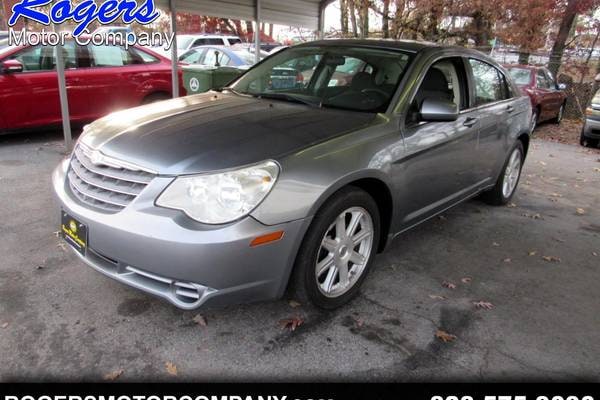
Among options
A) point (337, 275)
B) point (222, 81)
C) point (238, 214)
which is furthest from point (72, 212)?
point (222, 81)

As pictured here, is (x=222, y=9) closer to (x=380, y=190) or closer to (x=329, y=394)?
(x=380, y=190)

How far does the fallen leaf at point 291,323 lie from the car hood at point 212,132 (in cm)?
100

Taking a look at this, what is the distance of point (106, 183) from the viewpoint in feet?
8.71

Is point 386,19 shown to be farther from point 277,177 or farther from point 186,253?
point 186,253

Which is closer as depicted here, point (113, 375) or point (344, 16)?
point (113, 375)

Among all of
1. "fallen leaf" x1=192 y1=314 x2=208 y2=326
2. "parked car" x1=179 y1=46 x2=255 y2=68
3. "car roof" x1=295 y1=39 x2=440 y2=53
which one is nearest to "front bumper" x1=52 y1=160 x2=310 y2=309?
"fallen leaf" x1=192 y1=314 x2=208 y2=326

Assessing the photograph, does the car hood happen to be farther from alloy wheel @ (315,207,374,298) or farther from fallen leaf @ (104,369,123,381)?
fallen leaf @ (104,369,123,381)

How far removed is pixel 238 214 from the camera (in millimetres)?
2367

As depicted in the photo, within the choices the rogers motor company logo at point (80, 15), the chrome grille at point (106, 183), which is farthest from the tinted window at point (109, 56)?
the chrome grille at point (106, 183)

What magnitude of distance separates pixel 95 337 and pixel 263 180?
127 cm

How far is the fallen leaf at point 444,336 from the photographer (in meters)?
2.82

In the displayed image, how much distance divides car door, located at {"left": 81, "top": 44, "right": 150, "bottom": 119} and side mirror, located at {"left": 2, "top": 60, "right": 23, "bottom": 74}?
37.0 inches

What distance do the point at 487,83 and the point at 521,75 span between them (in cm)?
722

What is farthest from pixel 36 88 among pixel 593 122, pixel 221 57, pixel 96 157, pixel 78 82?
pixel 593 122
